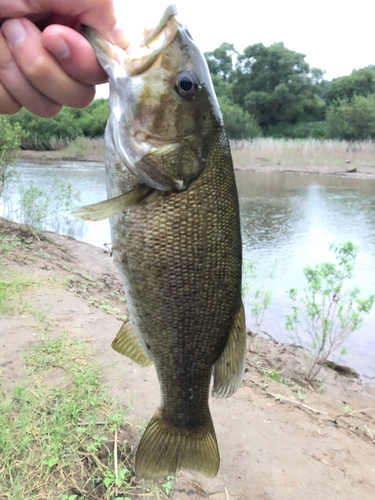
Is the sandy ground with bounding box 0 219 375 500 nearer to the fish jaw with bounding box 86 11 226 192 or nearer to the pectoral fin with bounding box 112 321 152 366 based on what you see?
the pectoral fin with bounding box 112 321 152 366

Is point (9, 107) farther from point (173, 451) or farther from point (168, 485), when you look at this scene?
point (168, 485)

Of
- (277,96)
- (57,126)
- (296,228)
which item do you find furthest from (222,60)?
(296,228)

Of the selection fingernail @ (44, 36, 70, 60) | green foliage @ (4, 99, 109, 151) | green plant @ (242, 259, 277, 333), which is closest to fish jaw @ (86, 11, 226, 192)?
fingernail @ (44, 36, 70, 60)

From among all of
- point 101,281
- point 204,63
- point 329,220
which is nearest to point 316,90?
point 329,220

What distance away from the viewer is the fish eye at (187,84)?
132 cm

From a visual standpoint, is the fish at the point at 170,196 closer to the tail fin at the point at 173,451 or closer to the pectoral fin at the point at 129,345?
the pectoral fin at the point at 129,345

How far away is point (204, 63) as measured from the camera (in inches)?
55.1

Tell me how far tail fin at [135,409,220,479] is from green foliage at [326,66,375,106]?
4650 centimetres

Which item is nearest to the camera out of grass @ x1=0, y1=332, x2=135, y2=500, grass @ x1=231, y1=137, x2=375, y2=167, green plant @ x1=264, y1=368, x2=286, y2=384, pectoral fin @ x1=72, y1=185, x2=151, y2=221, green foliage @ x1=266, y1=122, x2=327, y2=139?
pectoral fin @ x1=72, y1=185, x2=151, y2=221

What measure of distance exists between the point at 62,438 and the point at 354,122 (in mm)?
35147

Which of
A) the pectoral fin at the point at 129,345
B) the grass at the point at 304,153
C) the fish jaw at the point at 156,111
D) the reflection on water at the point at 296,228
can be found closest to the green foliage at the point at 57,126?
the reflection on water at the point at 296,228

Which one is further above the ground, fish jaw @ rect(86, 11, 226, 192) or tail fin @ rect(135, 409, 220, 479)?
fish jaw @ rect(86, 11, 226, 192)

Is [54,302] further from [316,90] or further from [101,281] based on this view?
[316,90]

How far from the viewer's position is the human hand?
1266mm
